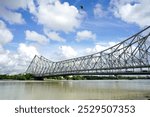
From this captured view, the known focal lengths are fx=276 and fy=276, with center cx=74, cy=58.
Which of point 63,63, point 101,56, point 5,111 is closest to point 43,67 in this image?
point 63,63

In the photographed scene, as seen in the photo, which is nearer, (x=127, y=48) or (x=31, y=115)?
(x=31, y=115)

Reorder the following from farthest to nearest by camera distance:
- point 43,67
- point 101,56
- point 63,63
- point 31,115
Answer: point 43,67, point 63,63, point 101,56, point 31,115

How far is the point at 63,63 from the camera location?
111812 mm

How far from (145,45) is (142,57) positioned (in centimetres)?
258

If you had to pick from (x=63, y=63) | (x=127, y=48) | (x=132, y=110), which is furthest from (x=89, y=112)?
(x=63, y=63)

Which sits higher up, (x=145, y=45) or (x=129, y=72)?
(x=145, y=45)

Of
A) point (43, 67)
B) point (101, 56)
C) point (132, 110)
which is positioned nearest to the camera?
point (132, 110)

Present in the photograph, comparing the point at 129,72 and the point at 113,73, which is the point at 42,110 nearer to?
the point at 129,72

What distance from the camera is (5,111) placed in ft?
38.2

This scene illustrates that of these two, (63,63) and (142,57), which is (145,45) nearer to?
(142,57)

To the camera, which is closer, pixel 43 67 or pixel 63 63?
pixel 63 63

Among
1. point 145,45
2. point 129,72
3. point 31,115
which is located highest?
point 145,45

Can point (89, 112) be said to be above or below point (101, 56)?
below

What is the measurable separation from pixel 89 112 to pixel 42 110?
6.14 ft
